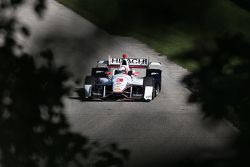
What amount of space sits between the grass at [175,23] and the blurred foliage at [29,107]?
539 mm

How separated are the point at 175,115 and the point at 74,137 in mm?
12327

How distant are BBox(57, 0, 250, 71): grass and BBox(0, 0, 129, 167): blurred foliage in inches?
21.2

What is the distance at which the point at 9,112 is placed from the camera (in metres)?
2.90

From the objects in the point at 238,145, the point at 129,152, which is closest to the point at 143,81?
the point at 129,152

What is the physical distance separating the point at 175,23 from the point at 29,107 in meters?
0.95

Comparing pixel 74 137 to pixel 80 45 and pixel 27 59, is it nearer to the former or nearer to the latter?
pixel 27 59

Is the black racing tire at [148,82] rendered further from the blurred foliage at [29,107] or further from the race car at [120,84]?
the blurred foliage at [29,107]

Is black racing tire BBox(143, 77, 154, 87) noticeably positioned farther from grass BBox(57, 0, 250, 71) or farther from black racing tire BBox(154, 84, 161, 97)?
grass BBox(57, 0, 250, 71)

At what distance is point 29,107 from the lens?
2.89 meters

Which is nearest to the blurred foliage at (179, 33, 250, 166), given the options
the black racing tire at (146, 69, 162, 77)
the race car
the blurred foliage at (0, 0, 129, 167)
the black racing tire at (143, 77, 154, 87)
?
the blurred foliage at (0, 0, 129, 167)

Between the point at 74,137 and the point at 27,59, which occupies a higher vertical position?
the point at 27,59

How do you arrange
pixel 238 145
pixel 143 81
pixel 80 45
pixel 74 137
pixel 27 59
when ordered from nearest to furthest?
pixel 238 145, pixel 80 45, pixel 27 59, pixel 74 137, pixel 143 81

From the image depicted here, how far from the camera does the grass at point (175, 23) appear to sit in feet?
7.18

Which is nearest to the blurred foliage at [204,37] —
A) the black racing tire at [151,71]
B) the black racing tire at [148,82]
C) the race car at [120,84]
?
the race car at [120,84]
